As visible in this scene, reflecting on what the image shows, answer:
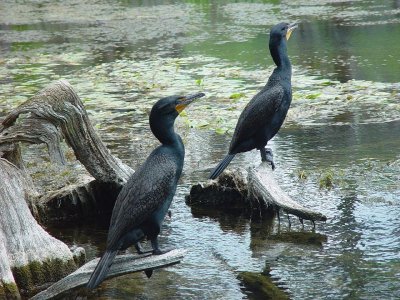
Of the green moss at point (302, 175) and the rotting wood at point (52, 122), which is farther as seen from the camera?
the green moss at point (302, 175)

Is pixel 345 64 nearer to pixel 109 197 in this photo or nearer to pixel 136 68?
pixel 136 68

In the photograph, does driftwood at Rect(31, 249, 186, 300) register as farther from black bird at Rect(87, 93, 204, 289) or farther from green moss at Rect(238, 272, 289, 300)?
green moss at Rect(238, 272, 289, 300)

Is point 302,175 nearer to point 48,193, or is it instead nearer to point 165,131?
point 48,193

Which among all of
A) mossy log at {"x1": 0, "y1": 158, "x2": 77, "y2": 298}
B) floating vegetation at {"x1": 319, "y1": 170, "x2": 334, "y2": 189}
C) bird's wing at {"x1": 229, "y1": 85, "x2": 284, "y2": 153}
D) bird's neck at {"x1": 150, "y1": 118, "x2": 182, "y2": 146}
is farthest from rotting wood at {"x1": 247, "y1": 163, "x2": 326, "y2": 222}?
mossy log at {"x1": 0, "y1": 158, "x2": 77, "y2": 298}

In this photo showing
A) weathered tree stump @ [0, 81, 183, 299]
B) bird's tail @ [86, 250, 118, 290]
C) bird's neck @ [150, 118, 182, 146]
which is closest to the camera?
bird's tail @ [86, 250, 118, 290]

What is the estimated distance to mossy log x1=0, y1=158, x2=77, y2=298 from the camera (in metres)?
5.55

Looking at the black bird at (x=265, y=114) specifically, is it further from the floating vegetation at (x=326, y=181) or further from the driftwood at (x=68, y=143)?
the driftwood at (x=68, y=143)

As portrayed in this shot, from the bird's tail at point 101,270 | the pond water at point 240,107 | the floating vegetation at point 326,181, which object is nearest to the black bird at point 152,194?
the bird's tail at point 101,270

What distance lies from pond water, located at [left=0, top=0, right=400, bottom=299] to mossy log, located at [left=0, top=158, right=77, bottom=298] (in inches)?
12.9

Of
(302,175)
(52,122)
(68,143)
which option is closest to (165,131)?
(52,122)

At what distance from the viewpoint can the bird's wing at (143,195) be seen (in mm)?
5004

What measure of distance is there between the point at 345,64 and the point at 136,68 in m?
3.02

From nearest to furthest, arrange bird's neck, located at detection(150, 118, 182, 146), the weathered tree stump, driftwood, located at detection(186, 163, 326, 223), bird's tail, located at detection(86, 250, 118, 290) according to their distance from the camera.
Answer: bird's tail, located at detection(86, 250, 118, 290), bird's neck, located at detection(150, 118, 182, 146), the weathered tree stump, driftwood, located at detection(186, 163, 326, 223)

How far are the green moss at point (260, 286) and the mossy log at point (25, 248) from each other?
1.11 m
